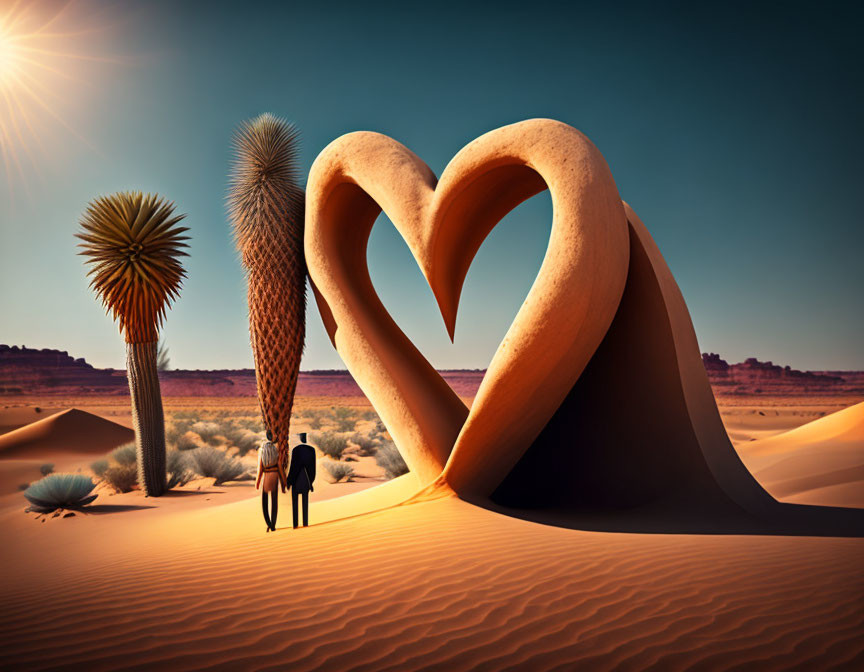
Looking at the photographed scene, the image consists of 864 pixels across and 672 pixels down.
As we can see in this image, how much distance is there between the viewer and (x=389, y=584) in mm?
4723

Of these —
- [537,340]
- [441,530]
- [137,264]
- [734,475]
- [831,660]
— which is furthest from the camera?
[137,264]

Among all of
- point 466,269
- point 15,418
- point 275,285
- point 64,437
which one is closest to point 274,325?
point 275,285

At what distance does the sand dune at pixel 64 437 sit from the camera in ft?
77.0

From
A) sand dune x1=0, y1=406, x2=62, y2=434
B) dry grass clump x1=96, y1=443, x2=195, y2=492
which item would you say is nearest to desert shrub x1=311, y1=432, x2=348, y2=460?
dry grass clump x1=96, y1=443, x2=195, y2=492

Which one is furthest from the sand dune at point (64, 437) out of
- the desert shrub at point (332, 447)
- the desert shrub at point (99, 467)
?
the desert shrub at point (332, 447)

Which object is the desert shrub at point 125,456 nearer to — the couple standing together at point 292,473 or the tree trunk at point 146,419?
the tree trunk at point 146,419

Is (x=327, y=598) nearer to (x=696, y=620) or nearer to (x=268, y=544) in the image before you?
(x=268, y=544)

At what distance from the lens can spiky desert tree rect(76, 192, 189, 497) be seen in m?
13.4

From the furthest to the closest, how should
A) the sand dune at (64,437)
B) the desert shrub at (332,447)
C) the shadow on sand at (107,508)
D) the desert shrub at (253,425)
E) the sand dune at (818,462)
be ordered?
the desert shrub at (253,425)
the sand dune at (64,437)
the desert shrub at (332,447)
the shadow on sand at (107,508)
the sand dune at (818,462)

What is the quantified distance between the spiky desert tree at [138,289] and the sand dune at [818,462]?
14.1 m

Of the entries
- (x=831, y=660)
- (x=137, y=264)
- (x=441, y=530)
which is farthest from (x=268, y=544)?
(x=137, y=264)

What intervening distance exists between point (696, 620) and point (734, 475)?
511cm

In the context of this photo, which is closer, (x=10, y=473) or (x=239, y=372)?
(x=10, y=473)

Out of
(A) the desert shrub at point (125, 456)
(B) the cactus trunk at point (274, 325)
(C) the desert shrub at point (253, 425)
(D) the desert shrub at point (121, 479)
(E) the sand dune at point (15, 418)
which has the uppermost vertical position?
(B) the cactus trunk at point (274, 325)
